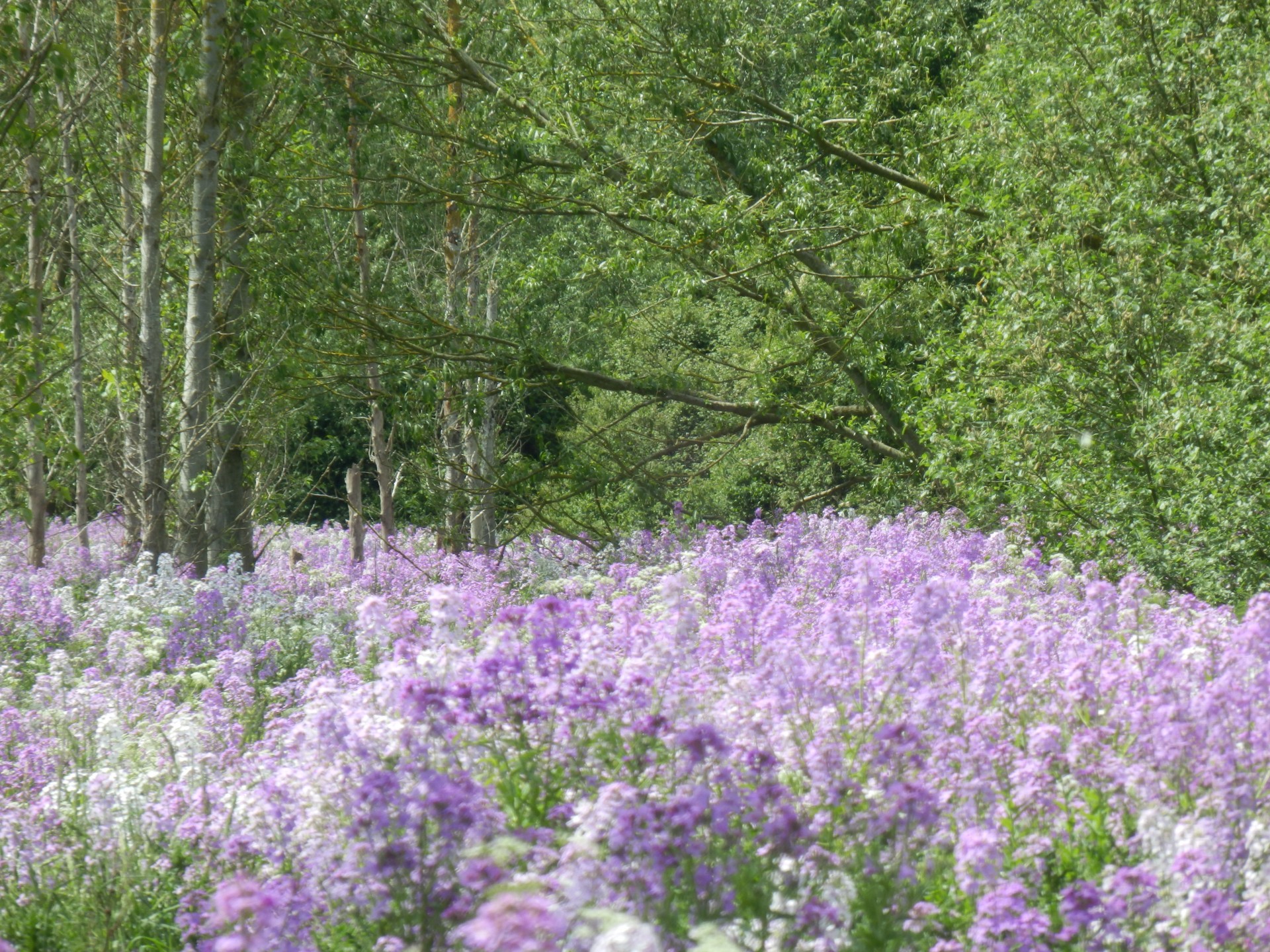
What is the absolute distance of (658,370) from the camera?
45.0ft

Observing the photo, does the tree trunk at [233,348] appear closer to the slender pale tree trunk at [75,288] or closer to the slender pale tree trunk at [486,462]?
the slender pale tree trunk at [75,288]

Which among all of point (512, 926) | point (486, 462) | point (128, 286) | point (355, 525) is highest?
point (128, 286)

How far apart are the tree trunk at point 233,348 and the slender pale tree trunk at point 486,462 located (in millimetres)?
2175

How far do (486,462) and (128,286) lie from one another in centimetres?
406

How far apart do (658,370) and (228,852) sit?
10.2m

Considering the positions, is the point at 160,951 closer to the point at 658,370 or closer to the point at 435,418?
the point at 435,418

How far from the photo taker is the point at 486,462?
12969 millimetres

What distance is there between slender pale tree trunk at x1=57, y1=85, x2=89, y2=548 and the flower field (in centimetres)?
451

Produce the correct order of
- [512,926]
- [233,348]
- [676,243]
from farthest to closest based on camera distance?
[676,243] < [233,348] < [512,926]

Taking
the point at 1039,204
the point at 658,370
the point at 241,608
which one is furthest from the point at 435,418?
the point at 1039,204

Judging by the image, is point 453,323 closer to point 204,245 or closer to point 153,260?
point 204,245

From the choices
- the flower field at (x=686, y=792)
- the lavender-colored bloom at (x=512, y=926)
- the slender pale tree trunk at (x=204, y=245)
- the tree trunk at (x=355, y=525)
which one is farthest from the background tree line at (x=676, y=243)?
the lavender-colored bloom at (x=512, y=926)

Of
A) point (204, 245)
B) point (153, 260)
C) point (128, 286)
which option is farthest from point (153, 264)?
point (128, 286)

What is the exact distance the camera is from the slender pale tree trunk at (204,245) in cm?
1083
